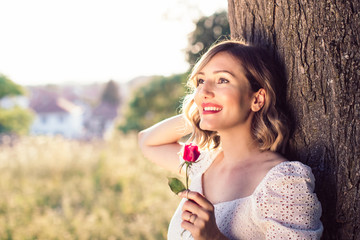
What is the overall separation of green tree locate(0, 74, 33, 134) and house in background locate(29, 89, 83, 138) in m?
18.6

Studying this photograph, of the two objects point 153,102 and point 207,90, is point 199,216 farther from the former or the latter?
point 153,102

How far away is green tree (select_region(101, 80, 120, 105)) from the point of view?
47438 millimetres

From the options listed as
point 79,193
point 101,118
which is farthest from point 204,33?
point 101,118

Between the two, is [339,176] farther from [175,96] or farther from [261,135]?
[175,96]

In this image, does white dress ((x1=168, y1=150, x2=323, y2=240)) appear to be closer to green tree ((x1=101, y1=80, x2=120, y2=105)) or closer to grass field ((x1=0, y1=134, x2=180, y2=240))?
grass field ((x1=0, y1=134, x2=180, y2=240))

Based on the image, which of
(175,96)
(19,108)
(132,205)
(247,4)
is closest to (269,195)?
(247,4)

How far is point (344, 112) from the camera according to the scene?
1803 mm

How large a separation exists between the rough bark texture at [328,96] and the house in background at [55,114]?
4600 centimetres

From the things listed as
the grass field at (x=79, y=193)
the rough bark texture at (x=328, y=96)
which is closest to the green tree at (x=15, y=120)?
the grass field at (x=79, y=193)

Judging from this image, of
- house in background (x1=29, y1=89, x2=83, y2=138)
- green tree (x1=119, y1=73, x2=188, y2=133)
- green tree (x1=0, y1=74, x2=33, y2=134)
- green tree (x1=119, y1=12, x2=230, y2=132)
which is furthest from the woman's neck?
house in background (x1=29, y1=89, x2=83, y2=138)

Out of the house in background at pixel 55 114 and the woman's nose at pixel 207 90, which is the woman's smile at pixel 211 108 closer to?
the woman's nose at pixel 207 90

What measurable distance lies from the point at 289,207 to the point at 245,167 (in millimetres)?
364

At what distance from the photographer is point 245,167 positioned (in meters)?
1.95

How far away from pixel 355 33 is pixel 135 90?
1534 centimetres
